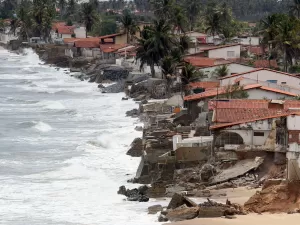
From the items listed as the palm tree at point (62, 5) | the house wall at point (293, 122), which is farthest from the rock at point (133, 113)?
the palm tree at point (62, 5)

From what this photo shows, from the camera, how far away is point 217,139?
3459 cm

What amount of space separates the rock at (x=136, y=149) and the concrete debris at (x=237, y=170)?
8.44 metres

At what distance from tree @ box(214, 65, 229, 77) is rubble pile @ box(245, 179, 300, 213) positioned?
93.8 ft

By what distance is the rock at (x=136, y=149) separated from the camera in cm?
4087

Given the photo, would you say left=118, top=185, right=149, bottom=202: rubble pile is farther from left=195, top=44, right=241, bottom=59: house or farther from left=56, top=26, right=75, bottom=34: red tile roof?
left=56, top=26, right=75, bottom=34: red tile roof

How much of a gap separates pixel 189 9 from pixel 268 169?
8539cm

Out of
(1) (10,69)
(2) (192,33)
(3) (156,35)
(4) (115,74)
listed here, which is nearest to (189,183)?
(3) (156,35)

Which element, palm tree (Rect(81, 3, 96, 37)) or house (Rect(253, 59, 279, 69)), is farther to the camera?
palm tree (Rect(81, 3, 96, 37))

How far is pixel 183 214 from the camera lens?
27891mm

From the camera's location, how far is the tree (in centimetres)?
5669

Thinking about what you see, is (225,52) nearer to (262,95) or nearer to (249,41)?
(249,41)

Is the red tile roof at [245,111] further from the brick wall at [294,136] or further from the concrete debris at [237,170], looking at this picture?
the concrete debris at [237,170]


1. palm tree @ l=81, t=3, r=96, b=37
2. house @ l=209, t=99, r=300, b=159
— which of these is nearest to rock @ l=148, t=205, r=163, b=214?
house @ l=209, t=99, r=300, b=159

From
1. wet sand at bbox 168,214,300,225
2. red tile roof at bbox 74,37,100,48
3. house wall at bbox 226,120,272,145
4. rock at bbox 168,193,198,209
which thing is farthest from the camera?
red tile roof at bbox 74,37,100,48
